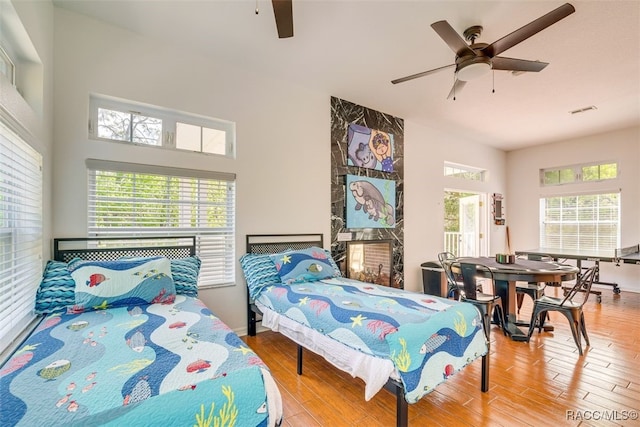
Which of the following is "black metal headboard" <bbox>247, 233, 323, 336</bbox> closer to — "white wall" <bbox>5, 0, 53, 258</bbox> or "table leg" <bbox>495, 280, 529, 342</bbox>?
"white wall" <bbox>5, 0, 53, 258</bbox>

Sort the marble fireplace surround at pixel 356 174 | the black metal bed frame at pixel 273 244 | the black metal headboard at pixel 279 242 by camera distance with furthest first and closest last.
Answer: the marble fireplace surround at pixel 356 174
the black metal headboard at pixel 279 242
the black metal bed frame at pixel 273 244

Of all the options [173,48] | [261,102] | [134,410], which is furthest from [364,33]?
[134,410]

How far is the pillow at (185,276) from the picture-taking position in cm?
245

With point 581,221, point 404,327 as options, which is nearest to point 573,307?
point 404,327

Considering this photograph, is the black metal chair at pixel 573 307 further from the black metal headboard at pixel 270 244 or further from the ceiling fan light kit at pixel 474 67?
the black metal headboard at pixel 270 244

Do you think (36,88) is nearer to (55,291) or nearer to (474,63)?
(55,291)

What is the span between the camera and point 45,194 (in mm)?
2211

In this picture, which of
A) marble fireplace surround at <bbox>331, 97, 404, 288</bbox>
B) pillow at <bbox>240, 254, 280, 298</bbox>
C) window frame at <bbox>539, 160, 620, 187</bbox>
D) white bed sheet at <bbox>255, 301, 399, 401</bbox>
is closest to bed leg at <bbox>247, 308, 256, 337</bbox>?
pillow at <bbox>240, 254, 280, 298</bbox>

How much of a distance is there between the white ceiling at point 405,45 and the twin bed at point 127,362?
207cm

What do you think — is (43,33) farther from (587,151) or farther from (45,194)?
(587,151)

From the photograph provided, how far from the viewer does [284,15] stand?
1.96m

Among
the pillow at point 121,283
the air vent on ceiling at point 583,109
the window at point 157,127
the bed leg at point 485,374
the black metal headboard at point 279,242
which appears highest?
the air vent on ceiling at point 583,109

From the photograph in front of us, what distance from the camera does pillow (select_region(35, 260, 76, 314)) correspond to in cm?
194

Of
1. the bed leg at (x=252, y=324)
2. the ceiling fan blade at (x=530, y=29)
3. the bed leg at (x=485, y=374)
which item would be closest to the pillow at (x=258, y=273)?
the bed leg at (x=252, y=324)
